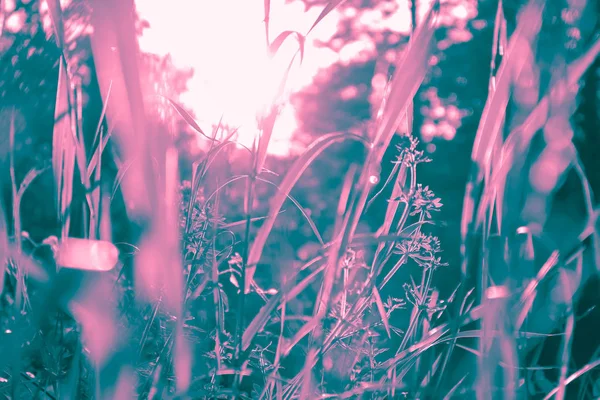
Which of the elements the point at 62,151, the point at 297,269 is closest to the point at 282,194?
the point at 297,269

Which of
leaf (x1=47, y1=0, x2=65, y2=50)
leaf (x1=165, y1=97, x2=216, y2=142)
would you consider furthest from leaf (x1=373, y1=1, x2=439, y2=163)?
leaf (x1=47, y1=0, x2=65, y2=50)

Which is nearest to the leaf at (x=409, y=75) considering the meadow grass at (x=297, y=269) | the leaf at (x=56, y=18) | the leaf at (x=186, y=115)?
the meadow grass at (x=297, y=269)

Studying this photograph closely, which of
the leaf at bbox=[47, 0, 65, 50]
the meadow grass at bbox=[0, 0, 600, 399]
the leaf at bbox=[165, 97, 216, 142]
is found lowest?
the meadow grass at bbox=[0, 0, 600, 399]

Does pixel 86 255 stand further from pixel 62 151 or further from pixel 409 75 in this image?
pixel 409 75

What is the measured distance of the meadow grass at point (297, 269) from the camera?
0.84 ft

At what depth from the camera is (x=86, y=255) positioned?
28 centimetres

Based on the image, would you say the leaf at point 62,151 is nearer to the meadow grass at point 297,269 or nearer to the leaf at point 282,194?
the meadow grass at point 297,269

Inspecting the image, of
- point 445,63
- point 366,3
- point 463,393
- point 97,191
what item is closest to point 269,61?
point 97,191

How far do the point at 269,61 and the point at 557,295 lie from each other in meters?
0.27

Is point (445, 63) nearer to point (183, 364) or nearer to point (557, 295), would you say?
point (557, 295)

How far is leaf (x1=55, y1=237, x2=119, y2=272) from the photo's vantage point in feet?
0.91

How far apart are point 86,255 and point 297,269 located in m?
0.15

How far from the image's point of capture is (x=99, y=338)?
0.26 m

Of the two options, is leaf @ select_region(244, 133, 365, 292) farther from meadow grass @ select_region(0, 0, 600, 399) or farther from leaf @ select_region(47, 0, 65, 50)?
leaf @ select_region(47, 0, 65, 50)
